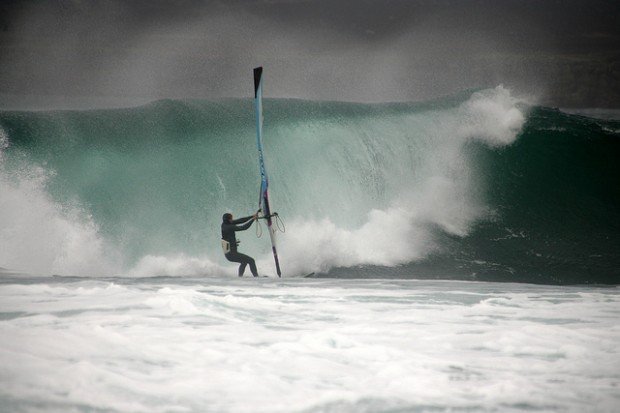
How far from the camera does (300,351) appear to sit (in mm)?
4625

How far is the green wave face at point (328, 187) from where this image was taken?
33.5ft

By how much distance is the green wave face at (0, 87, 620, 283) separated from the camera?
402 inches

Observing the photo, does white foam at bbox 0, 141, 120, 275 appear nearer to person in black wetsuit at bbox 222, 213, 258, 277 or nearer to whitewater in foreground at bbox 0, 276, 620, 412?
person in black wetsuit at bbox 222, 213, 258, 277

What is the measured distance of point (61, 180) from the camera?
11531 millimetres

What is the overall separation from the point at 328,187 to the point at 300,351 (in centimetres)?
791

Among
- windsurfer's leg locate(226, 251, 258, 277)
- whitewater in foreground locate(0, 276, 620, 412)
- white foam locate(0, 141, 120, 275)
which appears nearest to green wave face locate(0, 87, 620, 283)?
white foam locate(0, 141, 120, 275)

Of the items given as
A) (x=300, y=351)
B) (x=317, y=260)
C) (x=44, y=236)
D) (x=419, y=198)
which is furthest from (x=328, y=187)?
(x=300, y=351)

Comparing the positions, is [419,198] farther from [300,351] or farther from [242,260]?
[300,351]

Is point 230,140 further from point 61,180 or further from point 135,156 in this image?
point 61,180

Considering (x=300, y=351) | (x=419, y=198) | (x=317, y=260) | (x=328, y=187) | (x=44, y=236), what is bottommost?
(x=300, y=351)

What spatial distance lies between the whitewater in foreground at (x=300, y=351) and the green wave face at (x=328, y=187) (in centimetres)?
310

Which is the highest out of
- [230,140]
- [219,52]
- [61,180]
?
[219,52]

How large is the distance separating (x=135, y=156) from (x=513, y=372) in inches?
387

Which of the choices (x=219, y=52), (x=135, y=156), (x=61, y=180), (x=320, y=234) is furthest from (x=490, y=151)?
(x=219, y=52)
